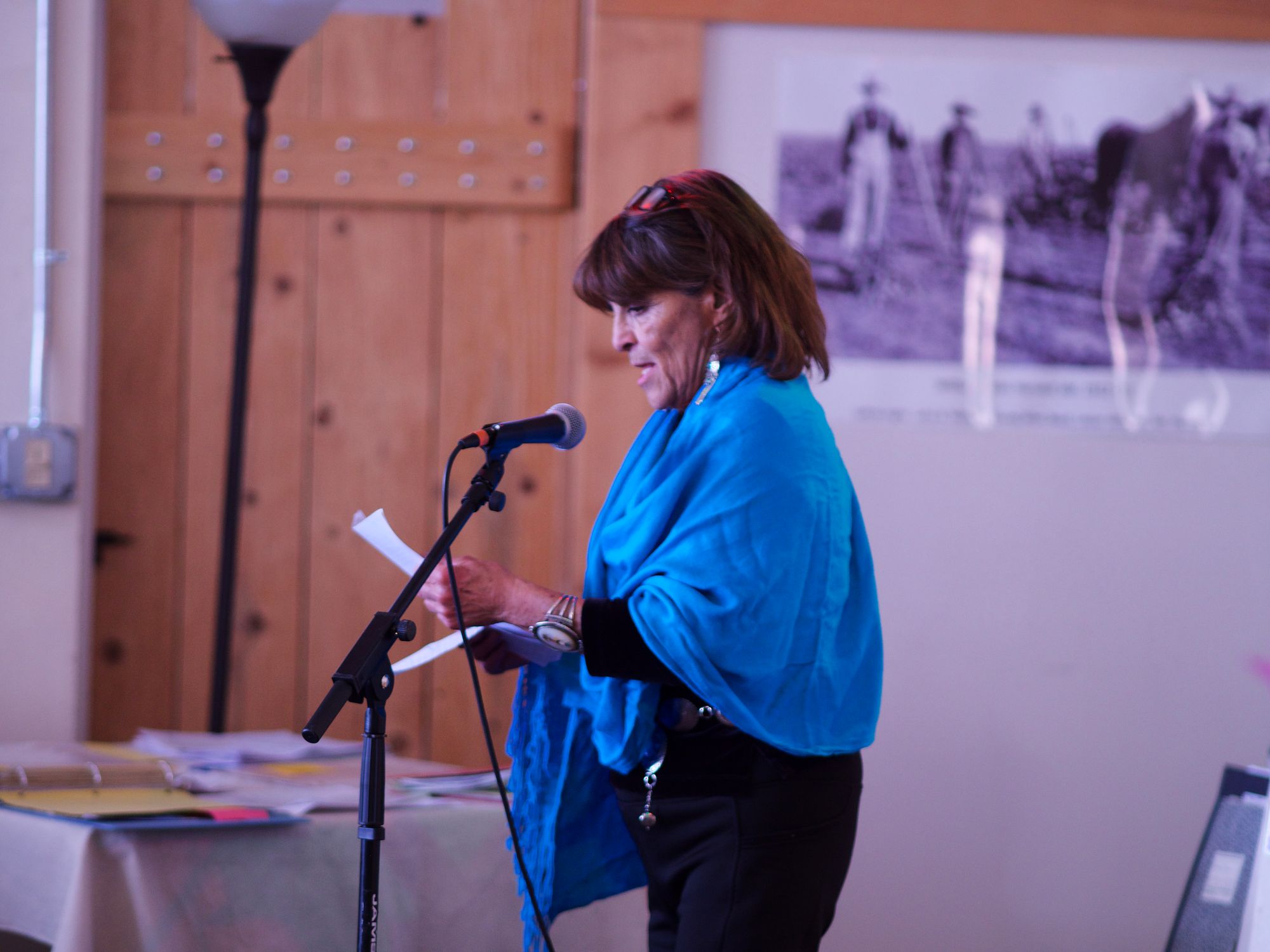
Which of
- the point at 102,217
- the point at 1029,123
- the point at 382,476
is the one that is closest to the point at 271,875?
the point at 382,476

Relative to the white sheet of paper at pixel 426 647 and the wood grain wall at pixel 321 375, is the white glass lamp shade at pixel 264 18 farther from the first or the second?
the white sheet of paper at pixel 426 647

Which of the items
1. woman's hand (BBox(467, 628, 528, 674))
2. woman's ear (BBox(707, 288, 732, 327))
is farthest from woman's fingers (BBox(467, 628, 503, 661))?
woman's ear (BBox(707, 288, 732, 327))

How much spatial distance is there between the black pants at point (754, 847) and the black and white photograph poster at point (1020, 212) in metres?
1.20

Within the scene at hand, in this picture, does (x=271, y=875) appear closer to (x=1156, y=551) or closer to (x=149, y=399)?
(x=149, y=399)

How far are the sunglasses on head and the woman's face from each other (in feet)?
0.33

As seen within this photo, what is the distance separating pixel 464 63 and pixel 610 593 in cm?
154

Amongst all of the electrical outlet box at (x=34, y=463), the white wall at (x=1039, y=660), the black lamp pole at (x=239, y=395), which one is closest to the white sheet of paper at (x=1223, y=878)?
the white wall at (x=1039, y=660)

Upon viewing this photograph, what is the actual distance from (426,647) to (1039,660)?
4.70 ft

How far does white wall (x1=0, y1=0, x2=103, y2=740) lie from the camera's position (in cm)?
230

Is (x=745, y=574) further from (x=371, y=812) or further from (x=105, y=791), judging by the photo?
(x=105, y=791)

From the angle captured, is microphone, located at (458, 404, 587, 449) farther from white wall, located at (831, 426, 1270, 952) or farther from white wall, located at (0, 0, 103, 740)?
white wall, located at (0, 0, 103, 740)

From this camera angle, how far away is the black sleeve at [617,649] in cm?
124

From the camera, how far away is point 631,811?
1.33 meters

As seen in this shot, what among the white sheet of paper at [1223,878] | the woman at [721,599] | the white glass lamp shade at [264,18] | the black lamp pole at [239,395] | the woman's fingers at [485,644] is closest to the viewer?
the woman at [721,599]
